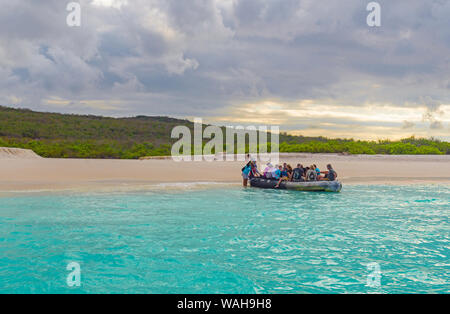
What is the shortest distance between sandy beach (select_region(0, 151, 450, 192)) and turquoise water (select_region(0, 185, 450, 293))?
18.6 feet

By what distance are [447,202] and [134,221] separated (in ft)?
41.8

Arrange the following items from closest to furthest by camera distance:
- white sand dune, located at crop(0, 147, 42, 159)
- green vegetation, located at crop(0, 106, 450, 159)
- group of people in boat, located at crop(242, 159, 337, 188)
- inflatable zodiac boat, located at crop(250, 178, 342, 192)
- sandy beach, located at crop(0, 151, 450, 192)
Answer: inflatable zodiac boat, located at crop(250, 178, 342, 192) → group of people in boat, located at crop(242, 159, 337, 188) → sandy beach, located at crop(0, 151, 450, 192) → white sand dune, located at crop(0, 147, 42, 159) → green vegetation, located at crop(0, 106, 450, 159)

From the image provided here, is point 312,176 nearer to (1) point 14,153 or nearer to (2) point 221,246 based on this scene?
(2) point 221,246

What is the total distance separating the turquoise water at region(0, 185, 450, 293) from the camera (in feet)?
22.4

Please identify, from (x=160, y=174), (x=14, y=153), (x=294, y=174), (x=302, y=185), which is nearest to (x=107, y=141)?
(x=14, y=153)

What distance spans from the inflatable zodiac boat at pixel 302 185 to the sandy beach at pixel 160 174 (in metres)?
3.16

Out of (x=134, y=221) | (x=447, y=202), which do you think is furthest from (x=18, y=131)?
(x=447, y=202)

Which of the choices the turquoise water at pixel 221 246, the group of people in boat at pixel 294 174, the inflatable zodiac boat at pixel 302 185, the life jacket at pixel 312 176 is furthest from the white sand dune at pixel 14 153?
the life jacket at pixel 312 176

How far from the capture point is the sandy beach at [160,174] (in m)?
21.2

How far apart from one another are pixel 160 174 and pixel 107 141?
2841cm

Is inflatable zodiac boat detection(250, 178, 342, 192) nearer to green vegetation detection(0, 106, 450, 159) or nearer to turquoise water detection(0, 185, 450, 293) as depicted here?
turquoise water detection(0, 185, 450, 293)

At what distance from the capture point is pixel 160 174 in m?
26.7

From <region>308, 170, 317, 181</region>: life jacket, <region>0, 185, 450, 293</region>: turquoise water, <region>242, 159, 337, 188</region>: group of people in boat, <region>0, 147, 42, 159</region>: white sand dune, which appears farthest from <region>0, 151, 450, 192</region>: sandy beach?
<region>0, 185, 450, 293</region>: turquoise water

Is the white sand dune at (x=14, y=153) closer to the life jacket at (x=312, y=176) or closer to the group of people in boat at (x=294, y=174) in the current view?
the group of people in boat at (x=294, y=174)
